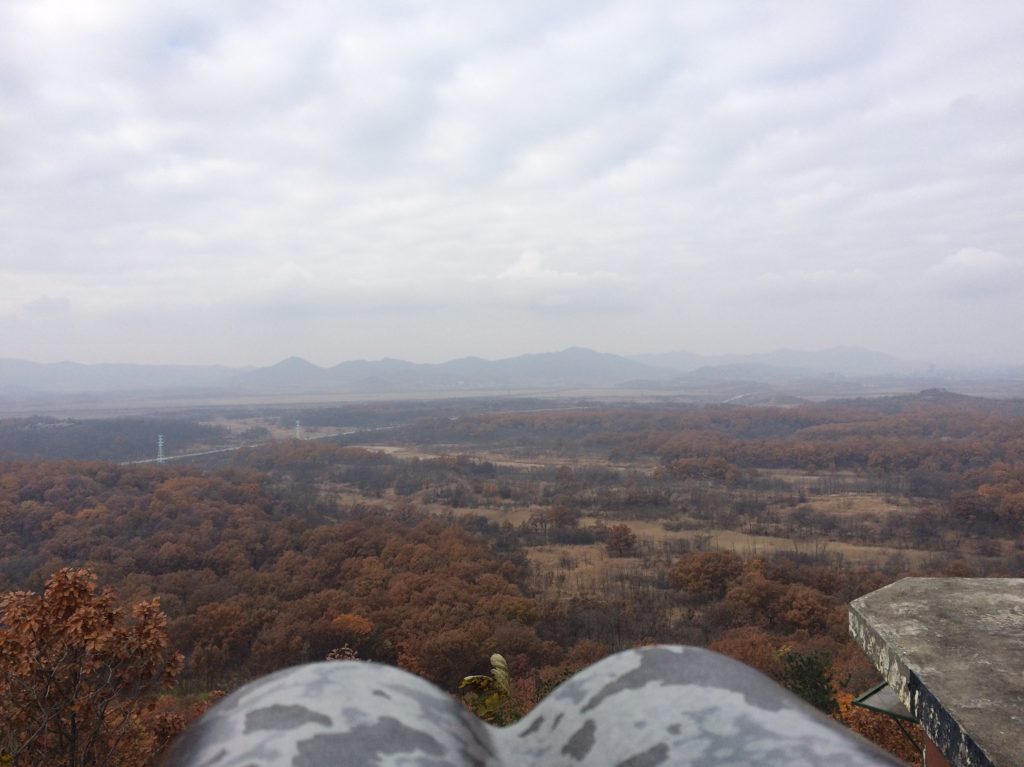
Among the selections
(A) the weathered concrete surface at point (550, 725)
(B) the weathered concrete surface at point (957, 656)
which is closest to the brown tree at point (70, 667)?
(A) the weathered concrete surface at point (550, 725)

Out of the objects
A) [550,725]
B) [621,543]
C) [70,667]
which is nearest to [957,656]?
[550,725]

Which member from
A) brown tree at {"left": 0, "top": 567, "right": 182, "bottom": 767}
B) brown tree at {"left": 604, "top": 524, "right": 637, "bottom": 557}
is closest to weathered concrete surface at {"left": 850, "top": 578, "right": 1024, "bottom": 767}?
brown tree at {"left": 0, "top": 567, "right": 182, "bottom": 767}

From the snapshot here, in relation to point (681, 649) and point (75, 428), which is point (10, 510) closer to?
point (681, 649)

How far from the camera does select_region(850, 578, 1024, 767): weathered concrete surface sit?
11.4ft

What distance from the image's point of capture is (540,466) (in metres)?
58.0

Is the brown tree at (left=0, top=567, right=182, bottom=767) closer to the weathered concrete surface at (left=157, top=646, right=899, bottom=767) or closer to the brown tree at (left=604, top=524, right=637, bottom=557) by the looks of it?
the weathered concrete surface at (left=157, top=646, right=899, bottom=767)

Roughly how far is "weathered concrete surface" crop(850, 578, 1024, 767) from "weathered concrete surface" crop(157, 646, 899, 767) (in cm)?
→ 268

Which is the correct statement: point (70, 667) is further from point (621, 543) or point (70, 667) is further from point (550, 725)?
point (621, 543)

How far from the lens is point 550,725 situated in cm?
178

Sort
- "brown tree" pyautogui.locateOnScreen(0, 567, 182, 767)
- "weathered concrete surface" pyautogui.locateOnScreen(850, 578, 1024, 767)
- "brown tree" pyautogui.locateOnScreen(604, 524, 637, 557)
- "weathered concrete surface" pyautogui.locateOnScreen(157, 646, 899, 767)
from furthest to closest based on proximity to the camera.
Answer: "brown tree" pyautogui.locateOnScreen(604, 524, 637, 557) → "brown tree" pyautogui.locateOnScreen(0, 567, 182, 767) → "weathered concrete surface" pyautogui.locateOnScreen(850, 578, 1024, 767) → "weathered concrete surface" pyautogui.locateOnScreen(157, 646, 899, 767)

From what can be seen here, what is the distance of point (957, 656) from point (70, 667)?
21.8 ft

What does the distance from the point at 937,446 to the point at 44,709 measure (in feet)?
195

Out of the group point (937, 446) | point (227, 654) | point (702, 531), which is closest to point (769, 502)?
point (702, 531)

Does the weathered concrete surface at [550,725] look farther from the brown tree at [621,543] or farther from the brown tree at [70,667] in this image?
the brown tree at [621,543]
